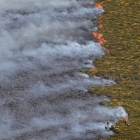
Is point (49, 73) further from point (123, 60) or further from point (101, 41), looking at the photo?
point (101, 41)

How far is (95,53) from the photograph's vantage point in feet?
119

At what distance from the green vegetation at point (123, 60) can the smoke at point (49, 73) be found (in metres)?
0.97

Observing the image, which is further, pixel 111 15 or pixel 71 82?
pixel 111 15

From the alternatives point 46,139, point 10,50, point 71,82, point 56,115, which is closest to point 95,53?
point 71,82

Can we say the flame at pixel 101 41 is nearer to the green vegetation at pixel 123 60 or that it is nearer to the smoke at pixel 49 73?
the green vegetation at pixel 123 60

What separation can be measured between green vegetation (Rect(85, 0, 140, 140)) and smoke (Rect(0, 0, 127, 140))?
0.97 meters

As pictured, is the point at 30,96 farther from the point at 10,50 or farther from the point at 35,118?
the point at 10,50

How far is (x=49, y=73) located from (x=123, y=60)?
28.5 feet

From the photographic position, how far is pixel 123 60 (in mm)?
35406

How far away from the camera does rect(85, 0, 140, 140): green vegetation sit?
2768cm

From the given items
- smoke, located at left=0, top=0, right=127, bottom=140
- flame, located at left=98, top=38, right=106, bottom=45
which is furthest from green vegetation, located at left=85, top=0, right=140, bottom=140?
smoke, located at left=0, top=0, right=127, bottom=140

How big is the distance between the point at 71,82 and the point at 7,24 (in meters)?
12.3

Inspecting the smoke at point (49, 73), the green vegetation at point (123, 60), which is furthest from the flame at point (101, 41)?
the smoke at point (49, 73)

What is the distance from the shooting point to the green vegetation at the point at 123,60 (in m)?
27.7
